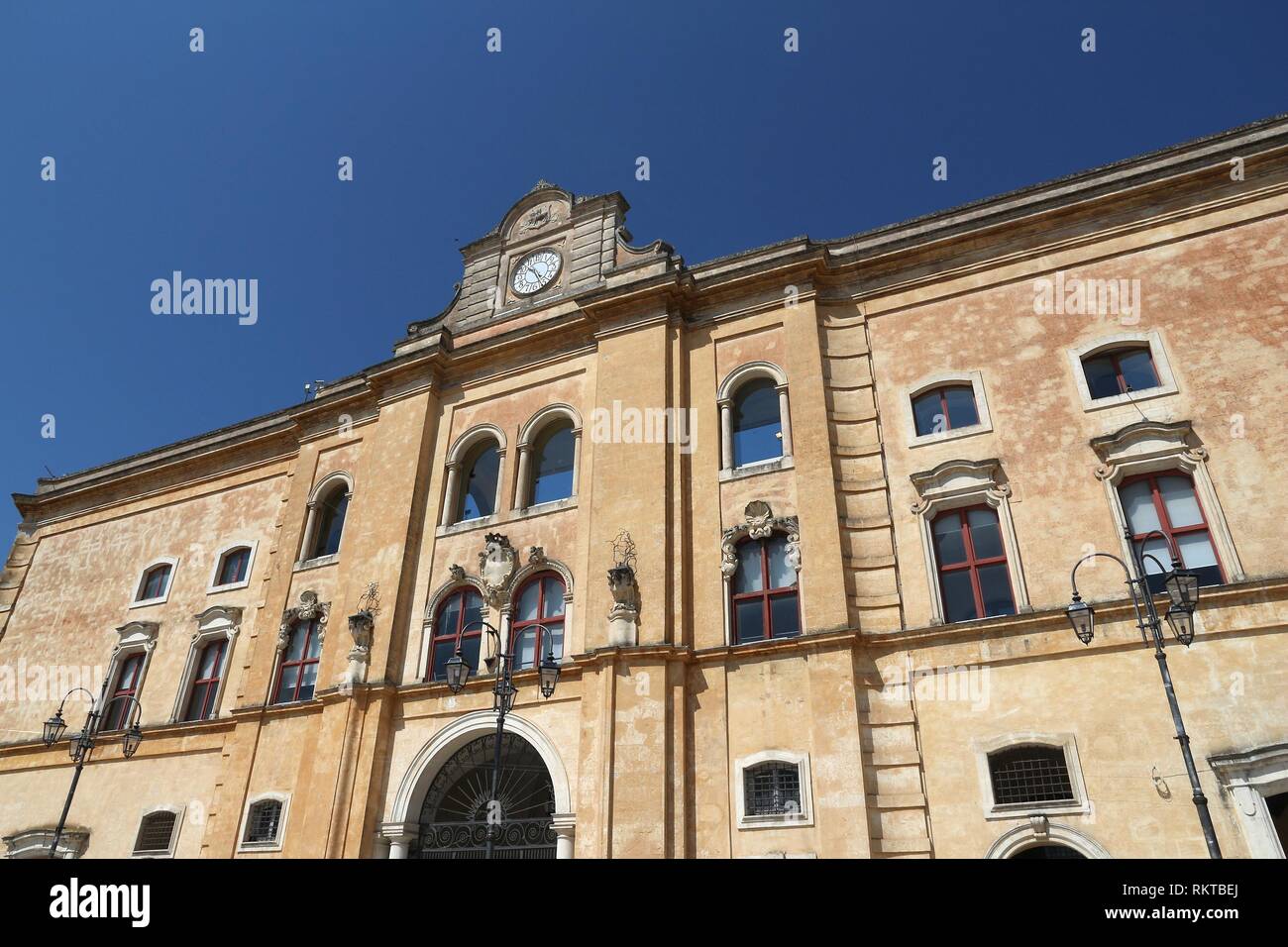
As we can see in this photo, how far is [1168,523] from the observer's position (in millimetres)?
13648

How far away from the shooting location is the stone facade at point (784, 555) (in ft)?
42.1

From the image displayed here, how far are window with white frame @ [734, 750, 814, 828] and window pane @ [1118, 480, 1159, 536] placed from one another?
6847 mm

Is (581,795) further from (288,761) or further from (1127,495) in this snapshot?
(1127,495)

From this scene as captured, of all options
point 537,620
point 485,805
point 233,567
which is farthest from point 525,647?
point 233,567

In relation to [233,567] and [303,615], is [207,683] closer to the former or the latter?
[233,567]

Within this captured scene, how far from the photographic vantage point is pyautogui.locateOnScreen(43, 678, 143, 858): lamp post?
1752 cm

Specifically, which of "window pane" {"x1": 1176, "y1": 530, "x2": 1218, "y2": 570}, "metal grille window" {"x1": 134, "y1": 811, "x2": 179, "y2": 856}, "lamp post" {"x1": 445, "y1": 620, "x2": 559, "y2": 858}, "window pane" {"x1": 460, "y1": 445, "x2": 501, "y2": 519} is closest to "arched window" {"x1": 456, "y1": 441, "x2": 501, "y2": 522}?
"window pane" {"x1": 460, "y1": 445, "x2": 501, "y2": 519}

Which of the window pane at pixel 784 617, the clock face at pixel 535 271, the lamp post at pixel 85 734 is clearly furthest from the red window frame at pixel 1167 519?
the lamp post at pixel 85 734

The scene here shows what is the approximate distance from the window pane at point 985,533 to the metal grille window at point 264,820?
603 inches

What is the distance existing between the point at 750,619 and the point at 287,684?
11684 mm

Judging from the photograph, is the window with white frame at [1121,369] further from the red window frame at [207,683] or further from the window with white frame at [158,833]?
the window with white frame at [158,833]
